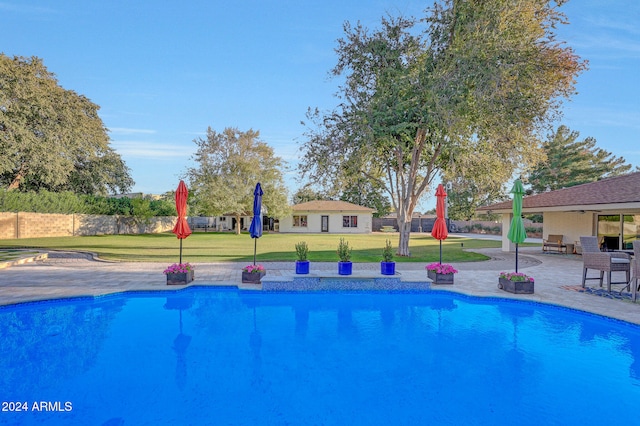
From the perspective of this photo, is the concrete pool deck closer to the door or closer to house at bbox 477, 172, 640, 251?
house at bbox 477, 172, 640, 251

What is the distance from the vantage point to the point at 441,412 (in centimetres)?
377

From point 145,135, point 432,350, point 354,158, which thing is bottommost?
point 432,350

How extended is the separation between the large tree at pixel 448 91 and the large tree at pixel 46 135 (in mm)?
21575

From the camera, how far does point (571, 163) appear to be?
37031 millimetres

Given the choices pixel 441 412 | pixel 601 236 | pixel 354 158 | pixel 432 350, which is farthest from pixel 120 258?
pixel 601 236

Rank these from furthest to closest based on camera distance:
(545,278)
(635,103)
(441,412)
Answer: (635,103) → (545,278) → (441,412)

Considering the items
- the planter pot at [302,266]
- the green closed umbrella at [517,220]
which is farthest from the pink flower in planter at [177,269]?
the green closed umbrella at [517,220]

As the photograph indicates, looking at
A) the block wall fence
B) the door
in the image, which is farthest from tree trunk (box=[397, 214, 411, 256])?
the door

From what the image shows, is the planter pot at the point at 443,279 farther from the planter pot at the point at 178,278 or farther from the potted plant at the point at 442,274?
the planter pot at the point at 178,278

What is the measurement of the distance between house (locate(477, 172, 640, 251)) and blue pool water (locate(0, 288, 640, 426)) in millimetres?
8358

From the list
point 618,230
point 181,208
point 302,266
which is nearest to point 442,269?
point 302,266

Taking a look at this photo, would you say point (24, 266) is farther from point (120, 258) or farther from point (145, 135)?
point (145, 135)

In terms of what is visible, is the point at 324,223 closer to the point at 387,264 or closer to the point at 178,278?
the point at 387,264

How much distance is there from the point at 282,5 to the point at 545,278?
13150mm
